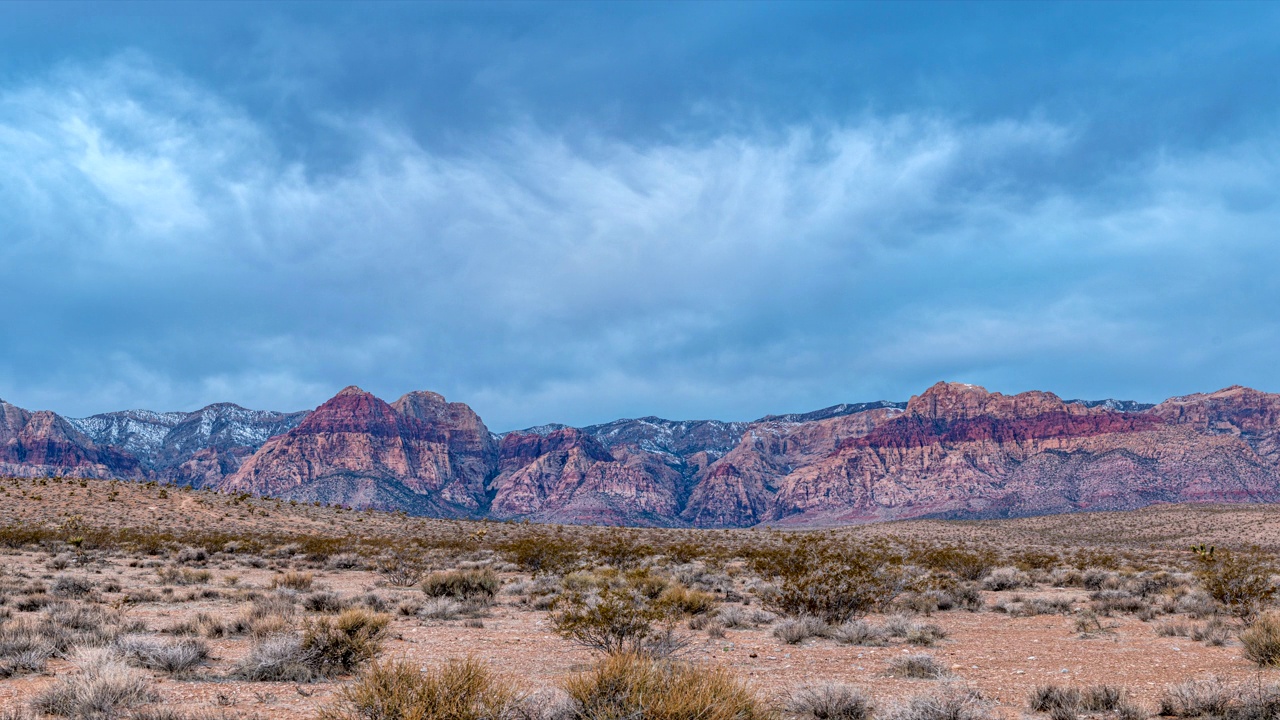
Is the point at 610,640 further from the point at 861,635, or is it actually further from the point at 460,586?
the point at 460,586

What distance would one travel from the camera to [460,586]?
2009 cm

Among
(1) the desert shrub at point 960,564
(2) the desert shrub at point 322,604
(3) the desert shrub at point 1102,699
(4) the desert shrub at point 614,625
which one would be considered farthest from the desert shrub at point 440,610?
(1) the desert shrub at point 960,564

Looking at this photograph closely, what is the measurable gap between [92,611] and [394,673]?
11.6 m

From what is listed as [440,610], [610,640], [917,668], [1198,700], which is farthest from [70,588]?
[1198,700]

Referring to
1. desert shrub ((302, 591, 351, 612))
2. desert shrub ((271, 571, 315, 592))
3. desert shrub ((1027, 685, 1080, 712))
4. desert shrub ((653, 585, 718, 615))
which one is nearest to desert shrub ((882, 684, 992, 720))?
desert shrub ((1027, 685, 1080, 712))

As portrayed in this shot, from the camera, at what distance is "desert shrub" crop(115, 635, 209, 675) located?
32.3 feet

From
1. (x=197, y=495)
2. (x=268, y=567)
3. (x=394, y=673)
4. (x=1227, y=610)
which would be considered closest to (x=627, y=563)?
(x=268, y=567)

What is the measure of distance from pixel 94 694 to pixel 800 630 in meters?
10.7

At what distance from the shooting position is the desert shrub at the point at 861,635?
14.2m

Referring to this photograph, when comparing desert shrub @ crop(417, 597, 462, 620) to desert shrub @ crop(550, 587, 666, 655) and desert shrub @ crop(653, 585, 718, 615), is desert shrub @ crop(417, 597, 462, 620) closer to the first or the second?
desert shrub @ crop(653, 585, 718, 615)

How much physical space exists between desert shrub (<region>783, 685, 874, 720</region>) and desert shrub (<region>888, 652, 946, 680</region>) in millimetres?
2598

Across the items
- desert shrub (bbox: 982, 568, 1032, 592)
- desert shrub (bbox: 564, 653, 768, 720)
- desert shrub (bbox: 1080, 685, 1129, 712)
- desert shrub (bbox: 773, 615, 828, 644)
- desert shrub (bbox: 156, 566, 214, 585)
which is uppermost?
desert shrub (bbox: 564, 653, 768, 720)

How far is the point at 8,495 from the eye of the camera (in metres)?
56.9

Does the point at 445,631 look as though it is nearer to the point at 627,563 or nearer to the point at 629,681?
the point at 629,681
